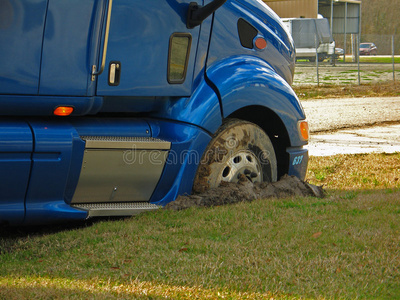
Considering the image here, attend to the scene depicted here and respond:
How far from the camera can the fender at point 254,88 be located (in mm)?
5211

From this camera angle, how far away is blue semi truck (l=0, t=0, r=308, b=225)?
14.2 ft

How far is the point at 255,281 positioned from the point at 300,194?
221 cm

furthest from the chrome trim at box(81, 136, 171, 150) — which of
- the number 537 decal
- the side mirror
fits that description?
the number 537 decal

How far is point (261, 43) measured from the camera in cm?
563

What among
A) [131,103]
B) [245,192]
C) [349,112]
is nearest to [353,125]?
[349,112]

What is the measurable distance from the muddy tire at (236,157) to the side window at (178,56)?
23.9 inches

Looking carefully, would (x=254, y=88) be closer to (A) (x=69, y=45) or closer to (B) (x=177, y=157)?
(B) (x=177, y=157)

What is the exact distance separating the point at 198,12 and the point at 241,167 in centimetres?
→ 135

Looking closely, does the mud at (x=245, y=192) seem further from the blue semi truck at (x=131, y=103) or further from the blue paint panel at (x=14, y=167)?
the blue paint panel at (x=14, y=167)

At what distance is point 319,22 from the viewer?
114ft

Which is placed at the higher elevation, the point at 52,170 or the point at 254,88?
the point at 254,88

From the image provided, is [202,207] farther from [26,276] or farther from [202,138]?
[26,276]

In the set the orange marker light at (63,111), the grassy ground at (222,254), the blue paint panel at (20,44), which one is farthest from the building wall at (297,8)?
the blue paint panel at (20,44)

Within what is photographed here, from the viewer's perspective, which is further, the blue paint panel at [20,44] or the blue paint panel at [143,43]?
the blue paint panel at [143,43]
